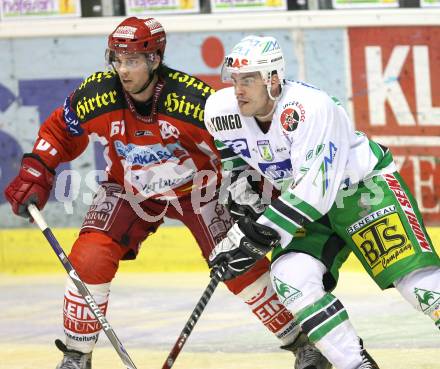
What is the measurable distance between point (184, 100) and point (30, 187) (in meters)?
0.74

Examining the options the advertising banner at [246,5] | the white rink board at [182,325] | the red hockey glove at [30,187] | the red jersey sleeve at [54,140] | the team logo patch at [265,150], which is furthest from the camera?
the advertising banner at [246,5]

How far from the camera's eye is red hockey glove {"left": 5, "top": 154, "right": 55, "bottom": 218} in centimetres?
516

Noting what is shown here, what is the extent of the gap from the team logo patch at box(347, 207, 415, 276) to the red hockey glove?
1354 mm

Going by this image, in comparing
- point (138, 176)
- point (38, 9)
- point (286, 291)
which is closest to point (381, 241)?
point (286, 291)

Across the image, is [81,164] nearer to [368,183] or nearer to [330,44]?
[330,44]

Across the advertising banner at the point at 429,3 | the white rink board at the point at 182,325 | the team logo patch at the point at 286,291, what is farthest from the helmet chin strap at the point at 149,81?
the advertising banner at the point at 429,3

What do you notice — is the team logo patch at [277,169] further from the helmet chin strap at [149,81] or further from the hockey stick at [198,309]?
the helmet chin strap at [149,81]

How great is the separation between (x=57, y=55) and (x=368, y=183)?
337 cm

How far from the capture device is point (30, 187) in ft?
17.0

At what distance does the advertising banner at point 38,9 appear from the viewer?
7512mm

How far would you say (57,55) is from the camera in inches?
298

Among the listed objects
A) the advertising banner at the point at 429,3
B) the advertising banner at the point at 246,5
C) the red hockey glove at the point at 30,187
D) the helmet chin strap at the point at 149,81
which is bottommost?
the red hockey glove at the point at 30,187

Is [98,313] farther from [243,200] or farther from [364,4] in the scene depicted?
[364,4]

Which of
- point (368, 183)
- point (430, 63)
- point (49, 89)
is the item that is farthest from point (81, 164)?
point (368, 183)
